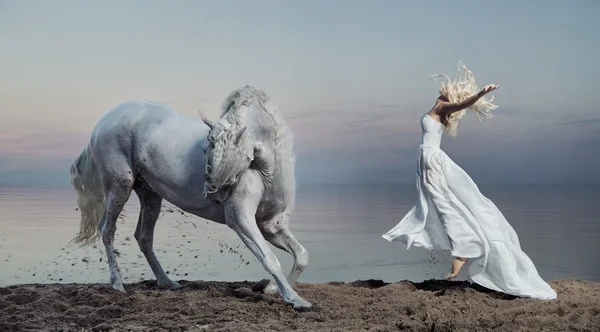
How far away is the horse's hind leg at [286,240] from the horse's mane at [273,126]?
0.17 m

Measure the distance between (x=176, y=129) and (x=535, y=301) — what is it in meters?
2.89

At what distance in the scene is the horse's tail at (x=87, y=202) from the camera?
6.14 meters

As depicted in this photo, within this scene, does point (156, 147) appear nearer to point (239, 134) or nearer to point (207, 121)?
point (207, 121)

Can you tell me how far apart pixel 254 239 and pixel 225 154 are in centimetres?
61

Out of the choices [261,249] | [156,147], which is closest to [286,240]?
[261,249]

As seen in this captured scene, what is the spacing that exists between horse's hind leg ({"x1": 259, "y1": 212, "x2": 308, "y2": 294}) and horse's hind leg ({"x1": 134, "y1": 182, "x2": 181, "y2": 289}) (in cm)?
107

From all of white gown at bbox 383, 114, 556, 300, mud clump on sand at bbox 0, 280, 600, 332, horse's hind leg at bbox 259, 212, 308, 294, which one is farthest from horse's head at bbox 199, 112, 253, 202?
white gown at bbox 383, 114, 556, 300

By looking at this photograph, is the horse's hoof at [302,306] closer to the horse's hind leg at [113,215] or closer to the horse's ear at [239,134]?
the horse's ear at [239,134]

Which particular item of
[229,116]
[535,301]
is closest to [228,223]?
[229,116]

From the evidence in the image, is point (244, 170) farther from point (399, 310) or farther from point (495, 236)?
point (495, 236)

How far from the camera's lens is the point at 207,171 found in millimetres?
4953

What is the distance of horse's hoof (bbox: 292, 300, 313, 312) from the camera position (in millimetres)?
4898

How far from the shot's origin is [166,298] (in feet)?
17.2

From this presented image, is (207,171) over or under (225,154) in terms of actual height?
under
